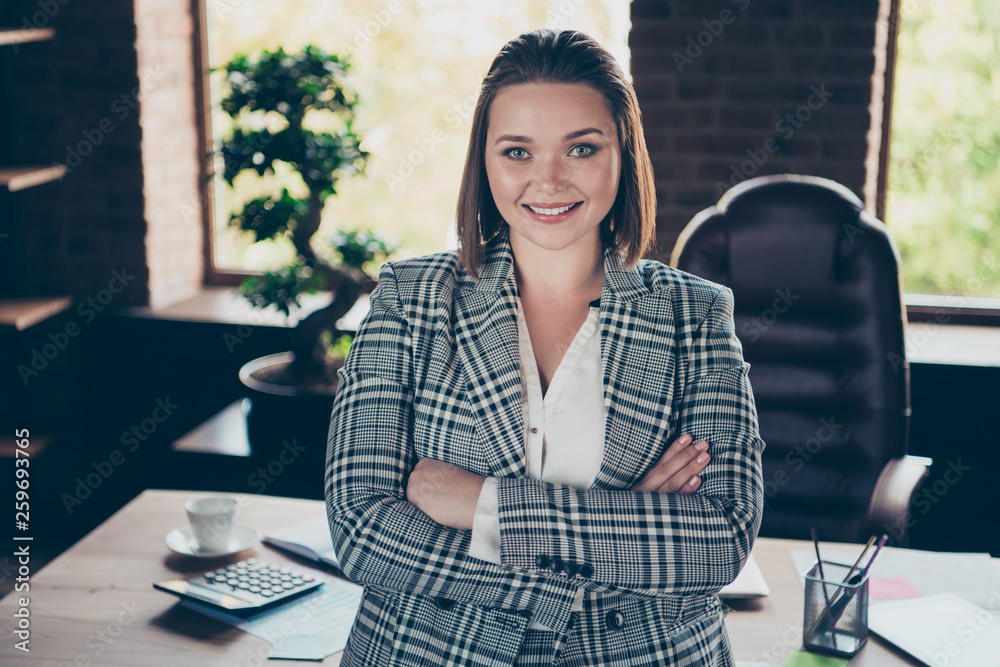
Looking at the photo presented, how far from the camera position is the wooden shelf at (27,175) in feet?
9.35

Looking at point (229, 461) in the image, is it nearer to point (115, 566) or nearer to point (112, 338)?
point (112, 338)

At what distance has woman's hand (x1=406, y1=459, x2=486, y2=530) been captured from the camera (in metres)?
1.30

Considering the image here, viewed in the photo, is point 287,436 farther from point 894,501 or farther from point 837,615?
point 837,615

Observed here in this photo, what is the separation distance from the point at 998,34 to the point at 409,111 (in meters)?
1.86

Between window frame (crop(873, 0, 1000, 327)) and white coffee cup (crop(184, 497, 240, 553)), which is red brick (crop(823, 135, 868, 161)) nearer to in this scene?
window frame (crop(873, 0, 1000, 327))

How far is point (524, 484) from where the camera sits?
1290 mm

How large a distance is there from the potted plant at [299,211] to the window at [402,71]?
0.47 meters

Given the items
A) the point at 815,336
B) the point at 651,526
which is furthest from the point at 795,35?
the point at 651,526

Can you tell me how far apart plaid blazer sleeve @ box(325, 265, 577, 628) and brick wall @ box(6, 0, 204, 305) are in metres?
2.07

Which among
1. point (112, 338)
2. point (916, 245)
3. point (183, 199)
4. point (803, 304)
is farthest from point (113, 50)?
point (916, 245)

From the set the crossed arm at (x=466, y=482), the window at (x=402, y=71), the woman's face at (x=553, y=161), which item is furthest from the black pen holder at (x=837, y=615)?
the window at (x=402, y=71)

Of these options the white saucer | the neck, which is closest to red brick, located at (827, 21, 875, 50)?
the neck

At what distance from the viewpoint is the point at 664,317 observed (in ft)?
4.75

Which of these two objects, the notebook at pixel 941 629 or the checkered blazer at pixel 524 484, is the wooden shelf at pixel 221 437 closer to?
the checkered blazer at pixel 524 484
